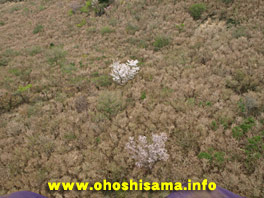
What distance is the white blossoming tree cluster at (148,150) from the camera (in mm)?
5188

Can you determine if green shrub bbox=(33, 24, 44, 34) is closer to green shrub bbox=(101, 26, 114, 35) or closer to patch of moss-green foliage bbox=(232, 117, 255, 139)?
green shrub bbox=(101, 26, 114, 35)

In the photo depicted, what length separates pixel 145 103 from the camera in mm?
7250

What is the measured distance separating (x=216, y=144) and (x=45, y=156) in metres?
5.87

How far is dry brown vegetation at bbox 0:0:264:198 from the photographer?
5152 mm

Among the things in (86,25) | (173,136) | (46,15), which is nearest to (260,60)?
(173,136)

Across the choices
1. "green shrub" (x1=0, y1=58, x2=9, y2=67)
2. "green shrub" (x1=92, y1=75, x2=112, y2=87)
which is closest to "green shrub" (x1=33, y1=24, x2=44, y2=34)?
"green shrub" (x1=0, y1=58, x2=9, y2=67)

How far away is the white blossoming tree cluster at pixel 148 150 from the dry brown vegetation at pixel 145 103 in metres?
0.20

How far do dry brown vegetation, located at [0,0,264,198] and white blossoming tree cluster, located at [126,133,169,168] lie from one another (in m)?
0.20

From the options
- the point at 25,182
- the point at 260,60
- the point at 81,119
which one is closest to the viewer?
the point at 25,182

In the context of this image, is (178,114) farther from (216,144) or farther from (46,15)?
(46,15)

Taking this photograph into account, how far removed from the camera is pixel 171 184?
15.6ft

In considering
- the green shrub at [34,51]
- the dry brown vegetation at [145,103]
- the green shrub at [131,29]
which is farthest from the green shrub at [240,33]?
the green shrub at [34,51]

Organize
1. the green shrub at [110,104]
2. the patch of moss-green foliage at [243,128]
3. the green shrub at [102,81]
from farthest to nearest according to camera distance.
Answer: the green shrub at [102,81]
the green shrub at [110,104]
the patch of moss-green foliage at [243,128]

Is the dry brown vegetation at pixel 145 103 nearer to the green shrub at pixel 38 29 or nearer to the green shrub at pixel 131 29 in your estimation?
the green shrub at pixel 131 29
